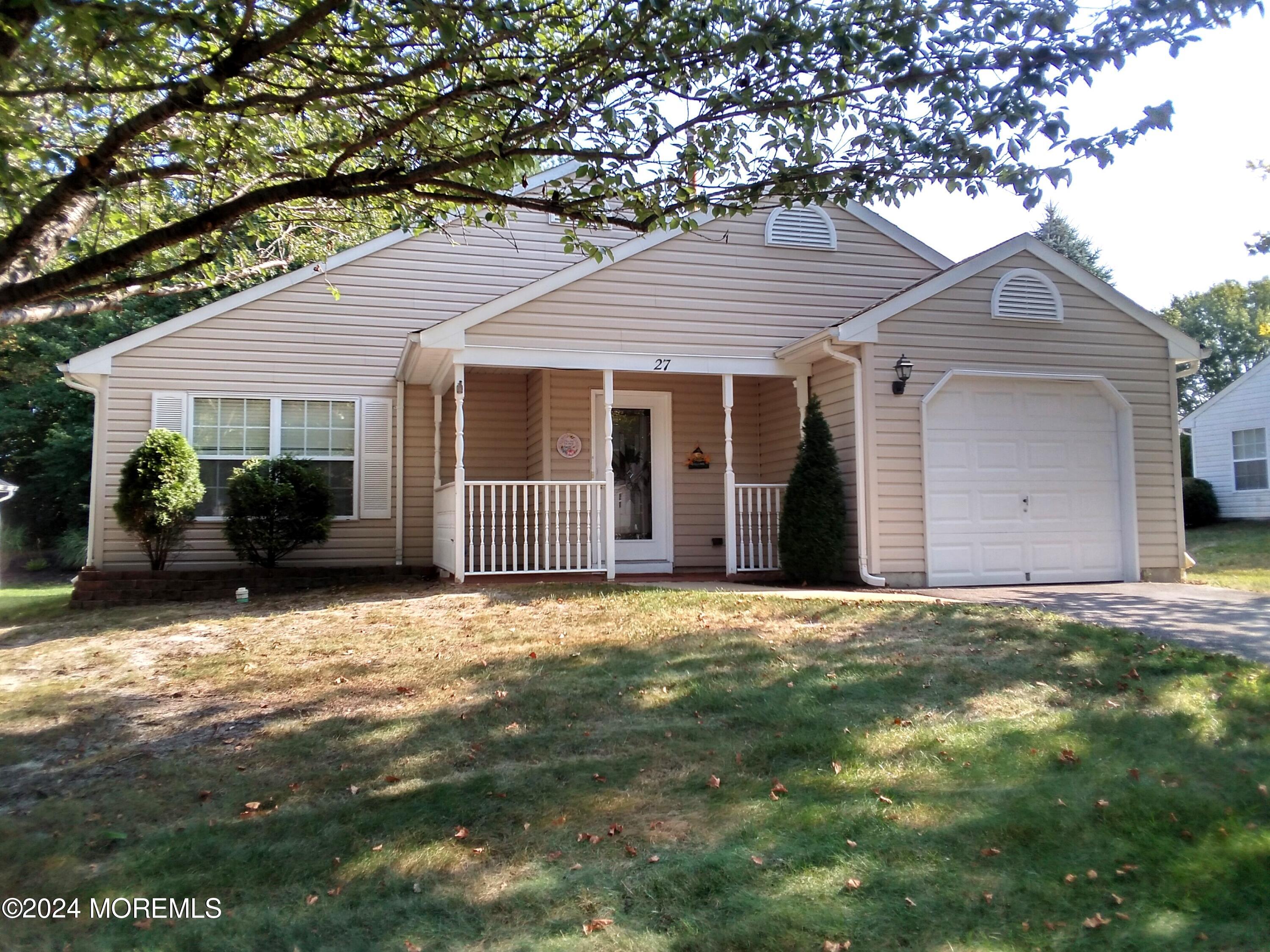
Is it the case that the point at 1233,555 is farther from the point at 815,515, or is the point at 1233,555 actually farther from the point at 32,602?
the point at 32,602

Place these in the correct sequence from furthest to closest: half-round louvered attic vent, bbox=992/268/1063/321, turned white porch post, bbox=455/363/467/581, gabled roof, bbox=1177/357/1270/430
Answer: gabled roof, bbox=1177/357/1270/430
half-round louvered attic vent, bbox=992/268/1063/321
turned white porch post, bbox=455/363/467/581

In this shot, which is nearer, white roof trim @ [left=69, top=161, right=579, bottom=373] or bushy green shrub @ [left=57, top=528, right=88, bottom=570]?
white roof trim @ [left=69, top=161, right=579, bottom=373]

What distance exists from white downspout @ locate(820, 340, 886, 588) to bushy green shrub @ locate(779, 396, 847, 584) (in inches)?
8.9

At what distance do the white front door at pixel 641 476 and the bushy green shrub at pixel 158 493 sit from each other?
4.98 metres

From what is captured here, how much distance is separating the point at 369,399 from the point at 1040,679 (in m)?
9.26

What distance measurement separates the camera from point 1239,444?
77.5ft

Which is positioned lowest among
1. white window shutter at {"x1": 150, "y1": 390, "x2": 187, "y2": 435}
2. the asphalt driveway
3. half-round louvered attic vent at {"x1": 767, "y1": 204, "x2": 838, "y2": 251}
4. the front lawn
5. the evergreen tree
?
the front lawn

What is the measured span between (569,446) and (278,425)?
12.9 ft

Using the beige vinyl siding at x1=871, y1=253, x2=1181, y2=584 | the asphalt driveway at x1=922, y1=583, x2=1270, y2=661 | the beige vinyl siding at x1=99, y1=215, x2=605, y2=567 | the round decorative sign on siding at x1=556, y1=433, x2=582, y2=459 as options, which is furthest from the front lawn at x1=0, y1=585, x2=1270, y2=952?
the beige vinyl siding at x1=99, y1=215, x2=605, y2=567

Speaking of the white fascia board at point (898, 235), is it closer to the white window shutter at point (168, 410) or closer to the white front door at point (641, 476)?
the white front door at point (641, 476)

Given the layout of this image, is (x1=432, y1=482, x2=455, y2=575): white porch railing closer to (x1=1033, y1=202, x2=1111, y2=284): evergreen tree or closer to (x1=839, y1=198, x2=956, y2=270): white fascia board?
(x1=839, y1=198, x2=956, y2=270): white fascia board

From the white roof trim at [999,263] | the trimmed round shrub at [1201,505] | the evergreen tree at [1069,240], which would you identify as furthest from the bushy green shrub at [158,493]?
the evergreen tree at [1069,240]

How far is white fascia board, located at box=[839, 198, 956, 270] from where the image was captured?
12.4 metres

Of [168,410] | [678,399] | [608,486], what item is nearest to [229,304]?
[168,410]
